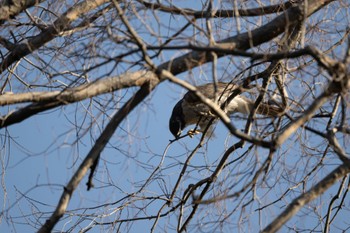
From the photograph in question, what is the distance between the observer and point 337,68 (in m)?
2.69

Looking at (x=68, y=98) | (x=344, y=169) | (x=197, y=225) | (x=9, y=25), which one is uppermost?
(x=9, y=25)

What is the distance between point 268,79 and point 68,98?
1657mm

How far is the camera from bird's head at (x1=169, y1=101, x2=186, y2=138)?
703cm

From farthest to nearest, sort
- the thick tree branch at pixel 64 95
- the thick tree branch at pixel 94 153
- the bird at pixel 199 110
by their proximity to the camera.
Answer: the bird at pixel 199 110
the thick tree branch at pixel 64 95
the thick tree branch at pixel 94 153

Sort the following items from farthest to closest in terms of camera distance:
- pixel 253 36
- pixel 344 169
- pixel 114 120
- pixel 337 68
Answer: pixel 253 36, pixel 114 120, pixel 344 169, pixel 337 68

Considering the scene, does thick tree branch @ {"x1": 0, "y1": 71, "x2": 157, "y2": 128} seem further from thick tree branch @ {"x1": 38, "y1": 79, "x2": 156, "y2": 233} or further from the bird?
the bird

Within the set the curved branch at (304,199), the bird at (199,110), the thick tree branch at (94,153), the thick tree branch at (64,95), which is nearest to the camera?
the curved branch at (304,199)

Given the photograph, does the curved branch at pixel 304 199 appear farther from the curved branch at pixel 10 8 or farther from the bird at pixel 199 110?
the curved branch at pixel 10 8

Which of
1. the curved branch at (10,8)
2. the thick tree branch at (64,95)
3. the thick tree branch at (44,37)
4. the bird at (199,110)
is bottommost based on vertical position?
the thick tree branch at (64,95)

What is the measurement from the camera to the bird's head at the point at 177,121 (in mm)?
7031

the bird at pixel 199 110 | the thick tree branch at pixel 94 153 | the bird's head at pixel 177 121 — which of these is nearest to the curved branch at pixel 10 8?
the thick tree branch at pixel 94 153

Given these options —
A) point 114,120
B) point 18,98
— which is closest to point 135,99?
point 114,120

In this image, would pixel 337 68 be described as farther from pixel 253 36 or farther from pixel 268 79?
pixel 268 79

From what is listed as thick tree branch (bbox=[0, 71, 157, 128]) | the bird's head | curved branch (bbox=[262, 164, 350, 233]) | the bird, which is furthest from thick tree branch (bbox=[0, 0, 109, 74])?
the bird's head
